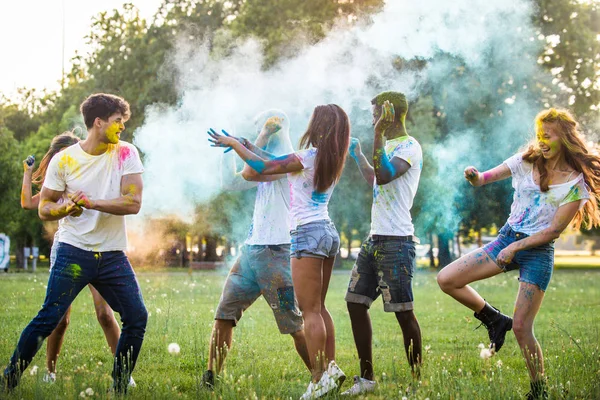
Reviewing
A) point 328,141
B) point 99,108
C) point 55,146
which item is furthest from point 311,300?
point 55,146

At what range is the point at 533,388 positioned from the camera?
533cm

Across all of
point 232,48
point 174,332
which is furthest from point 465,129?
point 174,332

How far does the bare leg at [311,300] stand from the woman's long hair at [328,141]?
0.55 metres

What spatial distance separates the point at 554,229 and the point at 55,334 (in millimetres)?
3956

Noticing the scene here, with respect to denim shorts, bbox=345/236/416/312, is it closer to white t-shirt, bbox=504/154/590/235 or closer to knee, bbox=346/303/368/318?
knee, bbox=346/303/368/318

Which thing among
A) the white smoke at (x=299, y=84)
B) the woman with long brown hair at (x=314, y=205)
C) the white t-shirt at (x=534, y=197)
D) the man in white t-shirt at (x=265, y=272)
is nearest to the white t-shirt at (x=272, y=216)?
the man in white t-shirt at (x=265, y=272)

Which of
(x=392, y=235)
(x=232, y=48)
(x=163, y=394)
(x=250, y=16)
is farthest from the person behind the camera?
(x=250, y=16)

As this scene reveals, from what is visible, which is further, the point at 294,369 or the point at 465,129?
the point at 465,129

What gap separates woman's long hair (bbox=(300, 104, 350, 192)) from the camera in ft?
18.4

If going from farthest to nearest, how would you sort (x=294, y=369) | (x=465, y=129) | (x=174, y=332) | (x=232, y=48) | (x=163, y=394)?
(x=465, y=129)
(x=232, y=48)
(x=174, y=332)
(x=294, y=369)
(x=163, y=394)

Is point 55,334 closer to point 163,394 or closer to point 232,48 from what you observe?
point 163,394

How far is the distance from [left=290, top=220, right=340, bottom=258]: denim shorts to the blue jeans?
3.87ft

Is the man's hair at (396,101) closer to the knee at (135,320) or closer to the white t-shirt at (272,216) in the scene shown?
the white t-shirt at (272,216)

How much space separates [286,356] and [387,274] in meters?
2.16
